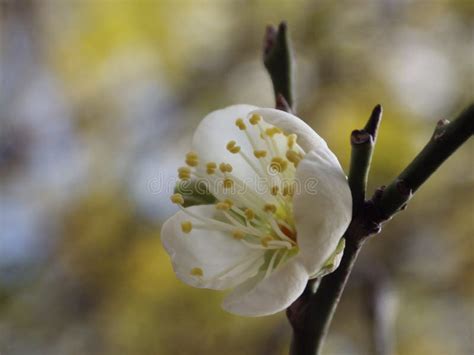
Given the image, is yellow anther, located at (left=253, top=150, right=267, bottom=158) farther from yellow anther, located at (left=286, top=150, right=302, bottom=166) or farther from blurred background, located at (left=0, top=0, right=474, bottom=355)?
blurred background, located at (left=0, top=0, right=474, bottom=355)

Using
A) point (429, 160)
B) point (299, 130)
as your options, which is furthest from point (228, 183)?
point (429, 160)

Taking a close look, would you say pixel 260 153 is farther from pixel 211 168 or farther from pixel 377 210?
pixel 377 210

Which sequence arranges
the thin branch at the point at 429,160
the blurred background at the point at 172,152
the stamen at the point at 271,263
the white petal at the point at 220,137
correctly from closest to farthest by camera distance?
the thin branch at the point at 429,160, the stamen at the point at 271,263, the white petal at the point at 220,137, the blurred background at the point at 172,152

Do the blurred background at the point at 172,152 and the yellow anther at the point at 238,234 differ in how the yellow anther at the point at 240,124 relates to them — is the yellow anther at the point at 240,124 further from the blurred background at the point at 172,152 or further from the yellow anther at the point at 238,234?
the blurred background at the point at 172,152

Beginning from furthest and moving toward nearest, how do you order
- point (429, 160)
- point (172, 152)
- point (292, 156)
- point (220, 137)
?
point (172, 152)
point (220, 137)
point (292, 156)
point (429, 160)

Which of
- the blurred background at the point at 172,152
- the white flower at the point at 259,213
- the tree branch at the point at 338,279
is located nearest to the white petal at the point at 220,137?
the white flower at the point at 259,213

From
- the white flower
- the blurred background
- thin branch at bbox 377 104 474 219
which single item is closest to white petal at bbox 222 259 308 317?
the white flower

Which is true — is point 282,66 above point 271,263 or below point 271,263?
above
